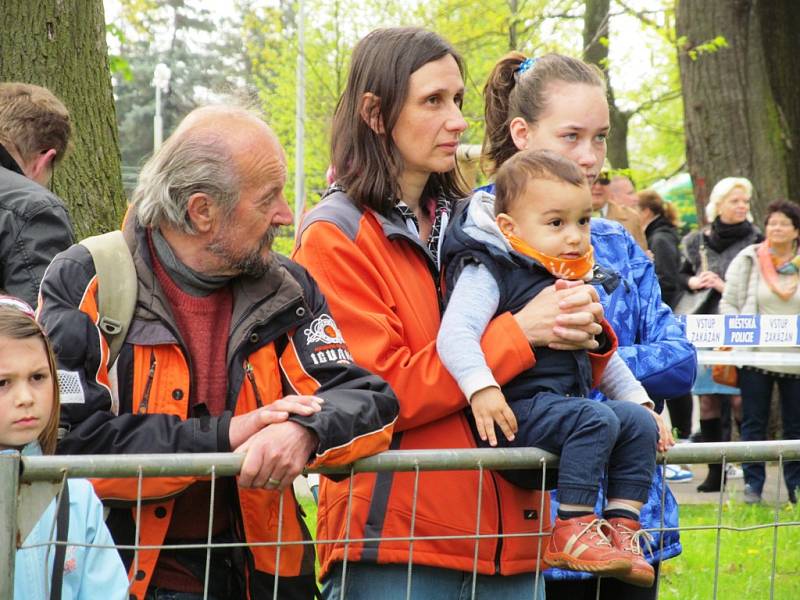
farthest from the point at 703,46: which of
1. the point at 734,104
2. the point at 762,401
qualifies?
the point at 762,401

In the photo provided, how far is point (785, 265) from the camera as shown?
9.77 metres

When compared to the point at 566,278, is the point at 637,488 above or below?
below

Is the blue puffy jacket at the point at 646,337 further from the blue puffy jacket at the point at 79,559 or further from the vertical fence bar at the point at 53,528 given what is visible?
the vertical fence bar at the point at 53,528

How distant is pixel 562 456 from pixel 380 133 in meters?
0.99

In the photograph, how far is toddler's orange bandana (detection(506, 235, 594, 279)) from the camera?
3.14 m

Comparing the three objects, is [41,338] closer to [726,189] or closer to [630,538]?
[630,538]

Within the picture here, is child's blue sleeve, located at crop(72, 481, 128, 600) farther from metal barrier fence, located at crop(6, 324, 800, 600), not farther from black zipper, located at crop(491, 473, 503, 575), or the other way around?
black zipper, located at crop(491, 473, 503, 575)

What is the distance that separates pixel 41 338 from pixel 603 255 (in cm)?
155

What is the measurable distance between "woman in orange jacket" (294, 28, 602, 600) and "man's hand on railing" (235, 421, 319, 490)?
236mm

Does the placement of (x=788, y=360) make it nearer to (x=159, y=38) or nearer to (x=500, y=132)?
(x=500, y=132)

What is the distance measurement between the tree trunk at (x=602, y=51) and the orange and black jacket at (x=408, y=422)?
9920mm

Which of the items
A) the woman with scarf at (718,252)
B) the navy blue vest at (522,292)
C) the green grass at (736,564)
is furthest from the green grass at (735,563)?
the navy blue vest at (522,292)

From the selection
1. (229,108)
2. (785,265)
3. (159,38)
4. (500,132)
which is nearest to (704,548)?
(785,265)

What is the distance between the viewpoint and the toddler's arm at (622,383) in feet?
10.8
